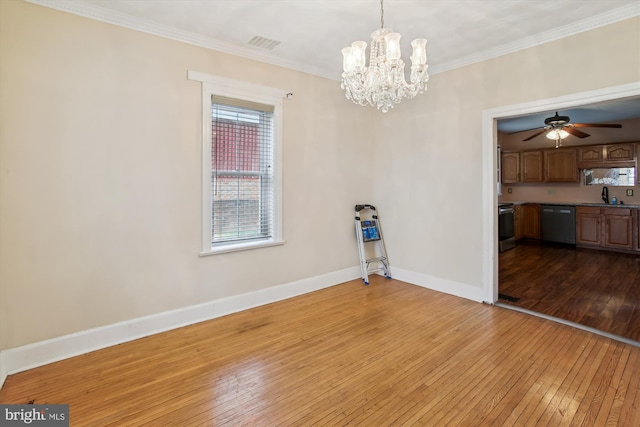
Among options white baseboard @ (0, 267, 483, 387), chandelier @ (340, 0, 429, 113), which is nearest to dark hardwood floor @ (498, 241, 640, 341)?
white baseboard @ (0, 267, 483, 387)

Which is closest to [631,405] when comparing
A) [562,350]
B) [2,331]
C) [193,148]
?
[562,350]

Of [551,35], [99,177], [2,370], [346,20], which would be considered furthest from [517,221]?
[2,370]

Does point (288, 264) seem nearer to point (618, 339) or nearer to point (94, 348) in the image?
point (94, 348)

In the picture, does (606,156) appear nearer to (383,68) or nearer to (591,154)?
(591,154)

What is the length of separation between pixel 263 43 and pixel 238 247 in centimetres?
224

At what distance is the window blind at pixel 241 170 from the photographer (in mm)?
3381

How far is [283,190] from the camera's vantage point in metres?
3.80

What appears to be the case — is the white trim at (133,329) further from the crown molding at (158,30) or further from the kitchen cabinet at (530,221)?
the kitchen cabinet at (530,221)

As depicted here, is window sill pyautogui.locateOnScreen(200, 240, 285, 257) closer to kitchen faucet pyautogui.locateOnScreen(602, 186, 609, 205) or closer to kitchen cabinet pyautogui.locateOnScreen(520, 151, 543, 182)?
kitchen cabinet pyautogui.locateOnScreen(520, 151, 543, 182)

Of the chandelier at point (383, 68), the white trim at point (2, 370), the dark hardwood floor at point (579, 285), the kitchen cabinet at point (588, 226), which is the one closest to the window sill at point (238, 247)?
the white trim at point (2, 370)

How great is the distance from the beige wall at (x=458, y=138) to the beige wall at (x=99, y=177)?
2.05 meters

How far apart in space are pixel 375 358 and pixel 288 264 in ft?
5.64

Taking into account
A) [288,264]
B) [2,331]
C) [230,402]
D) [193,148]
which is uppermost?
[193,148]

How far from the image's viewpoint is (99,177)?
268 cm
